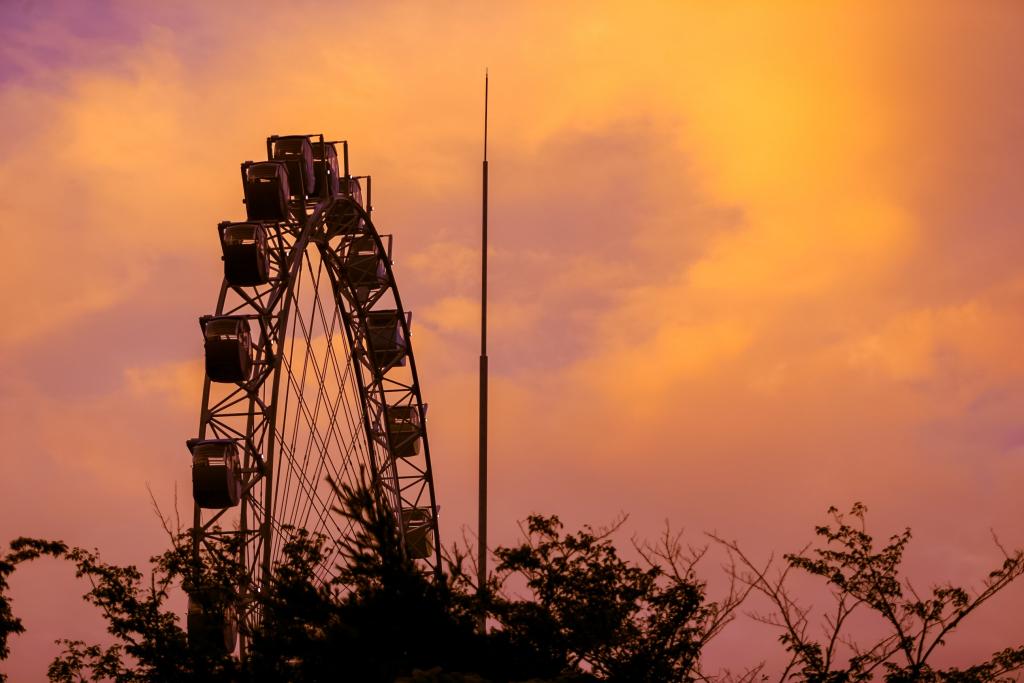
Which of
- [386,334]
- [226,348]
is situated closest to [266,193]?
[226,348]

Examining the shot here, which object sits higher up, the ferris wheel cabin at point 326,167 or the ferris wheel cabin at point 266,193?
the ferris wheel cabin at point 326,167

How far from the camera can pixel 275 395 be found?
32.6 m

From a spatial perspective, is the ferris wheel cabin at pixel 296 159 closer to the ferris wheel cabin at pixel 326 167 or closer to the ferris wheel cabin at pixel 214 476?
the ferris wheel cabin at pixel 326 167

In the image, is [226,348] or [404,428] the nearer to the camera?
[226,348]

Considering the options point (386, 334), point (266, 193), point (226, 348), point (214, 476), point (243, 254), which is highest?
point (386, 334)

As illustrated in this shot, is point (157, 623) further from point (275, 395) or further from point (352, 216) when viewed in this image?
point (352, 216)

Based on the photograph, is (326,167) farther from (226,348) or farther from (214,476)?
(214,476)

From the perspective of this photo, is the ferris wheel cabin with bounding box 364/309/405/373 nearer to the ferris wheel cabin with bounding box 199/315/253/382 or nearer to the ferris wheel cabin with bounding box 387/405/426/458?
the ferris wheel cabin with bounding box 387/405/426/458

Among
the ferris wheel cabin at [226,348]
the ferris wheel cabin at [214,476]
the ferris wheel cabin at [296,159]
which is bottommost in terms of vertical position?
the ferris wheel cabin at [214,476]

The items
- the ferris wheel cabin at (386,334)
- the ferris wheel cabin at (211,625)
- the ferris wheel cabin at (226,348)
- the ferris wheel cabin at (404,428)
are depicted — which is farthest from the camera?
the ferris wheel cabin at (404,428)

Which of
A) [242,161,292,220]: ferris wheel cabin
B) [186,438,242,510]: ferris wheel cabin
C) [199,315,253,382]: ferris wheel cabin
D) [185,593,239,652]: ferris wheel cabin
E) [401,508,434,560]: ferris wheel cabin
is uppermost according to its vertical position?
[242,161,292,220]: ferris wheel cabin

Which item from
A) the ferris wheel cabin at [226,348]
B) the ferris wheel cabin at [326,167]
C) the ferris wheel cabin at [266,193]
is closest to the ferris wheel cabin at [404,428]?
the ferris wheel cabin at [326,167]

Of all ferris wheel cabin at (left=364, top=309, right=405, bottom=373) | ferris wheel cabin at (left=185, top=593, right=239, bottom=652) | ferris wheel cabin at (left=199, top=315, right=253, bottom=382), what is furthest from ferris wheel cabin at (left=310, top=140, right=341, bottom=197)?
ferris wheel cabin at (left=185, top=593, right=239, bottom=652)

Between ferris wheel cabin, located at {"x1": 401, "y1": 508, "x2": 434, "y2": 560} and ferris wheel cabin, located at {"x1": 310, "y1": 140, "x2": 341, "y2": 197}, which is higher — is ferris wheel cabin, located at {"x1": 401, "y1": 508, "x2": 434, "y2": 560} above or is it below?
below
